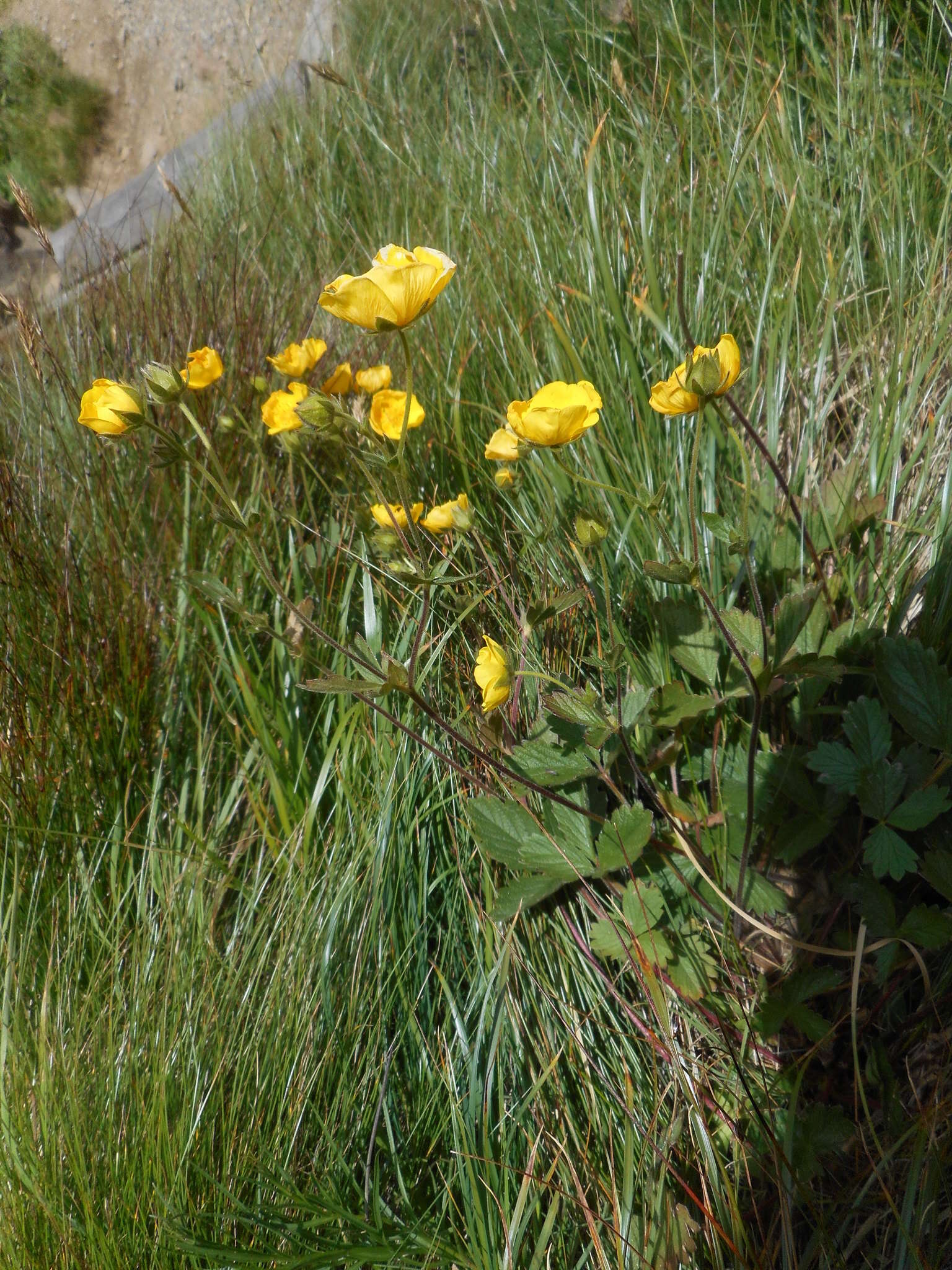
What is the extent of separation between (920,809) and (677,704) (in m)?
0.30

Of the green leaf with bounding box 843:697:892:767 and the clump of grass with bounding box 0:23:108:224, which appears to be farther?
the clump of grass with bounding box 0:23:108:224

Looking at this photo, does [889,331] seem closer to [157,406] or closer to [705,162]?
[705,162]

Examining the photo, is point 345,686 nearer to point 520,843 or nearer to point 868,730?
point 520,843

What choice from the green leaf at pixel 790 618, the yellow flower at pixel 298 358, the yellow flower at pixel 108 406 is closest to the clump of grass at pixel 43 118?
the yellow flower at pixel 298 358

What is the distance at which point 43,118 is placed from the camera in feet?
16.2

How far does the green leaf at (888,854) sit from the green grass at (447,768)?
7.3 inches

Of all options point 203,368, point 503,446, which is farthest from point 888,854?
point 203,368

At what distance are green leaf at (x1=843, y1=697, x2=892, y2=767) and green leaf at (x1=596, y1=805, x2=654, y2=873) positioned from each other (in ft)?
0.88

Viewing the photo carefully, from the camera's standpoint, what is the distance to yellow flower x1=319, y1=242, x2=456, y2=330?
86cm

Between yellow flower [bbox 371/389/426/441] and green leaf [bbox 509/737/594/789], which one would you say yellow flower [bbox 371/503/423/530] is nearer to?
yellow flower [bbox 371/389/426/441]

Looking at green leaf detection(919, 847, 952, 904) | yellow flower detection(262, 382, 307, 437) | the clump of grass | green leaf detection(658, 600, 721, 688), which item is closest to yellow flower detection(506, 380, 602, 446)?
green leaf detection(658, 600, 721, 688)

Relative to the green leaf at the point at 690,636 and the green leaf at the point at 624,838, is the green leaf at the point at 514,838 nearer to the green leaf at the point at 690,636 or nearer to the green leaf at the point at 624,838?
the green leaf at the point at 624,838

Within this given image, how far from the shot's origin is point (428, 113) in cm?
298

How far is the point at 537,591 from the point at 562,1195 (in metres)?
0.78
